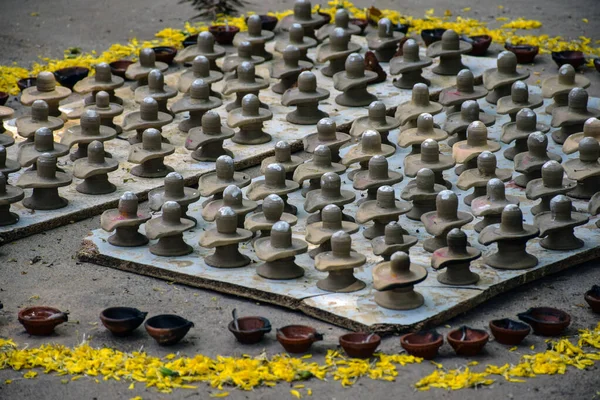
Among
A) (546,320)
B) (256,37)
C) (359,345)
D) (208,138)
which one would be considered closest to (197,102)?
(208,138)

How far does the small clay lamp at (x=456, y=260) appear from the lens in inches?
252

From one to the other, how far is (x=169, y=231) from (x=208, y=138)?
1303 mm

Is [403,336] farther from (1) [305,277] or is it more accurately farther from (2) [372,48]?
(2) [372,48]

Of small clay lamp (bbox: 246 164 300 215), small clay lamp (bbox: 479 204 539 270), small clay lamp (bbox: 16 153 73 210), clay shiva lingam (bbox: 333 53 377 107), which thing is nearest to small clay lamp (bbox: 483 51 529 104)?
clay shiva lingam (bbox: 333 53 377 107)

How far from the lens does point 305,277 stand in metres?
6.69

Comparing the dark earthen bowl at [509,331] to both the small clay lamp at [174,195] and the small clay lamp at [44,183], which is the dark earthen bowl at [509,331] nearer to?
the small clay lamp at [174,195]

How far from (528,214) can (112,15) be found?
550cm

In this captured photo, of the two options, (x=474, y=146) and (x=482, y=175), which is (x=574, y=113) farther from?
(x=482, y=175)

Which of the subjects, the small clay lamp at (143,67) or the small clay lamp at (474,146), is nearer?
the small clay lamp at (474,146)

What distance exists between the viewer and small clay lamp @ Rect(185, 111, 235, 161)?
8.06m

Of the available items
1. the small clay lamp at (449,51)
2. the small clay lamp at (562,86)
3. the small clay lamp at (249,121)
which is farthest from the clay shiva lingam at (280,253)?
the small clay lamp at (449,51)

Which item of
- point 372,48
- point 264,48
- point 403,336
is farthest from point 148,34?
point 403,336

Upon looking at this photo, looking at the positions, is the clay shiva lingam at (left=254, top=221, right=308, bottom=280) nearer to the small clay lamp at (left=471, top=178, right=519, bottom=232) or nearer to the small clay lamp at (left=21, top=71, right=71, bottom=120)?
the small clay lamp at (left=471, top=178, right=519, bottom=232)

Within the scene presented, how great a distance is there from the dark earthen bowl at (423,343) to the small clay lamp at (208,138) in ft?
8.42
